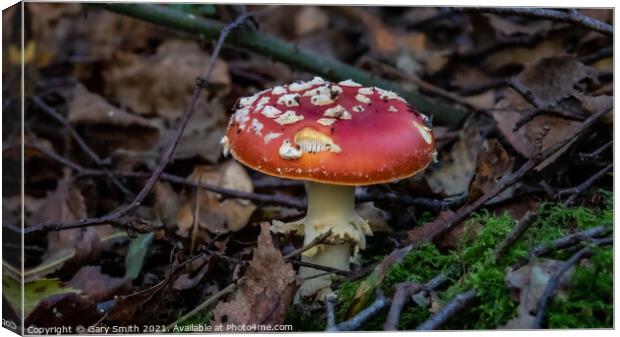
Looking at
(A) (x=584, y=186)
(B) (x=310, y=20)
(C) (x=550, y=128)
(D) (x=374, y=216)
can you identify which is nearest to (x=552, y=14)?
(C) (x=550, y=128)

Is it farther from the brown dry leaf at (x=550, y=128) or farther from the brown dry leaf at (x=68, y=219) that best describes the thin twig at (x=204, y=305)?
the brown dry leaf at (x=550, y=128)

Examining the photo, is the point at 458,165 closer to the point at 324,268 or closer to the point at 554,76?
the point at 554,76

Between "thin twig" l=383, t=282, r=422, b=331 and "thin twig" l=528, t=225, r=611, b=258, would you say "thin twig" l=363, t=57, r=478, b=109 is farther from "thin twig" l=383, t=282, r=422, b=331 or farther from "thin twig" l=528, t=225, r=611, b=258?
"thin twig" l=383, t=282, r=422, b=331

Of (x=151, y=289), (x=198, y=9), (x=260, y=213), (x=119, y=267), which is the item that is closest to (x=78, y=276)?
(x=119, y=267)

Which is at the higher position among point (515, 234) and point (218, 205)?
point (515, 234)

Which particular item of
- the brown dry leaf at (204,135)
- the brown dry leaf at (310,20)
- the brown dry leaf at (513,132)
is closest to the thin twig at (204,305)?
the brown dry leaf at (513,132)

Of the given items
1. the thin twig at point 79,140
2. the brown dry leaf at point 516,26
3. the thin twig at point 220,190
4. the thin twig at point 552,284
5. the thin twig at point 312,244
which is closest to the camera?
the thin twig at point 552,284
